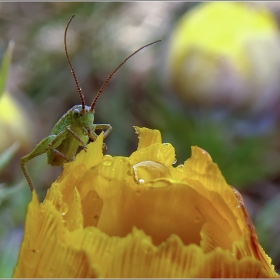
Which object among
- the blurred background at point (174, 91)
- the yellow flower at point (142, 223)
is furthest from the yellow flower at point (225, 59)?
the yellow flower at point (142, 223)

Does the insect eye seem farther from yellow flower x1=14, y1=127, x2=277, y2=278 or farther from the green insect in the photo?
yellow flower x1=14, y1=127, x2=277, y2=278

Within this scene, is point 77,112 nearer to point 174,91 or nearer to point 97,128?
point 97,128

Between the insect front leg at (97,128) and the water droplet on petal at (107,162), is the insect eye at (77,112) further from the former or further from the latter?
the water droplet on petal at (107,162)

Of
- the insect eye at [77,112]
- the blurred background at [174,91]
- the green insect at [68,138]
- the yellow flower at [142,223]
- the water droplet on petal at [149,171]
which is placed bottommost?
the yellow flower at [142,223]

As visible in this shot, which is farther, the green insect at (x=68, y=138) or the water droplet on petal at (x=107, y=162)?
the green insect at (x=68, y=138)

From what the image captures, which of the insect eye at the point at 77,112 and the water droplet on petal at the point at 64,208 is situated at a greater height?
the insect eye at the point at 77,112

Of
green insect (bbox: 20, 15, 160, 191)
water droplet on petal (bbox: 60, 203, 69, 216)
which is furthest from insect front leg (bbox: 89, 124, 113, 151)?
water droplet on petal (bbox: 60, 203, 69, 216)
